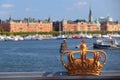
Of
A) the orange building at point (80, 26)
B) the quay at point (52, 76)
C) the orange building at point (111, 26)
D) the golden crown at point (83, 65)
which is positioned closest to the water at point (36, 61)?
the golden crown at point (83, 65)

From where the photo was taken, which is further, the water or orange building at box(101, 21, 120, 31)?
orange building at box(101, 21, 120, 31)

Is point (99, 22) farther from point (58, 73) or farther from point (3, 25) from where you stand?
point (58, 73)

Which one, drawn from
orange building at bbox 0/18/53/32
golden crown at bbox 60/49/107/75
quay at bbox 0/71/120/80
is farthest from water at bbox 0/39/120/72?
orange building at bbox 0/18/53/32

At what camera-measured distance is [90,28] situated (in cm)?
9412

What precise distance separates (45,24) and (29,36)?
11.6 metres

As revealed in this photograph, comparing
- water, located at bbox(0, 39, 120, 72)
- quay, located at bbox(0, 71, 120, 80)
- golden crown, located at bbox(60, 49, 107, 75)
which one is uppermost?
golden crown, located at bbox(60, 49, 107, 75)

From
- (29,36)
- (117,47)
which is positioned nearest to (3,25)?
(29,36)

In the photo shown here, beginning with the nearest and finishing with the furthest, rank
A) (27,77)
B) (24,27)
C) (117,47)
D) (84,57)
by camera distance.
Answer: (27,77), (84,57), (117,47), (24,27)

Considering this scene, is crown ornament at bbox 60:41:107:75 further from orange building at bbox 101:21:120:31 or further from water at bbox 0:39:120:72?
orange building at bbox 101:21:120:31

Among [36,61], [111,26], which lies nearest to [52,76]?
[36,61]

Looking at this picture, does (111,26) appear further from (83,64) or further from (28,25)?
(83,64)

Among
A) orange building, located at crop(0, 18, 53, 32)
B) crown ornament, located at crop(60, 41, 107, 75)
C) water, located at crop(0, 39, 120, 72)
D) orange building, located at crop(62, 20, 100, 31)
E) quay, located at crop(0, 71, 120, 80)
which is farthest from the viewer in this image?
orange building, located at crop(62, 20, 100, 31)

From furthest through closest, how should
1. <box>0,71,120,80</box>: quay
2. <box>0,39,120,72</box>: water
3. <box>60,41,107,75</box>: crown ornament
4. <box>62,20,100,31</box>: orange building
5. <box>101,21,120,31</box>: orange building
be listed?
1. <box>101,21,120,31</box>: orange building
2. <box>62,20,100,31</box>: orange building
3. <box>0,39,120,72</box>: water
4. <box>60,41,107,75</box>: crown ornament
5. <box>0,71,120,80</box>: quay

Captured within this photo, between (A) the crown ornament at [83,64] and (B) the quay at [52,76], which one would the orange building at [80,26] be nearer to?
(A) the crown ornament at [83,64]
